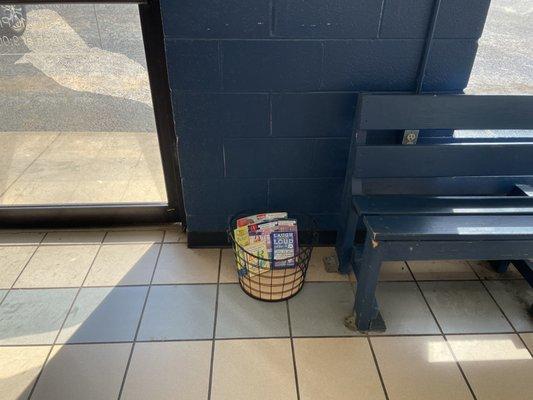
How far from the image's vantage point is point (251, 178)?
1.80 meters

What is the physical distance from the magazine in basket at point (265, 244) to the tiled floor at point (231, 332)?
0.49ft

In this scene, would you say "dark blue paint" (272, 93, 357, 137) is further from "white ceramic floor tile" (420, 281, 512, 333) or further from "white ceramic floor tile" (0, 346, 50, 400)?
"white ceramic floor tile" (0, 346, 50, 400)

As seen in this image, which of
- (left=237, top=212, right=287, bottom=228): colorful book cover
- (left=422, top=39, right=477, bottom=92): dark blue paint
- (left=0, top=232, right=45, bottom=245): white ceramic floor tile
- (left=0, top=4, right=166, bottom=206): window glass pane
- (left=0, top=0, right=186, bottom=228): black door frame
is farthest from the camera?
(left=0, top=232, right=45, bottom=245): white ceramic floor tile

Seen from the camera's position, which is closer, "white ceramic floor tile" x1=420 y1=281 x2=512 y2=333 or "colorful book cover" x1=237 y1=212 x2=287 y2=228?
"white ceramic floor tile" x1=420 y1=281 x2=512 y2=333

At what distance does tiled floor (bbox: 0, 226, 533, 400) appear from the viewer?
134 centimetres

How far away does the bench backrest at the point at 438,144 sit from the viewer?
1.50 m

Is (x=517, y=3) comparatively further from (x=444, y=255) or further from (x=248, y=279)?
(x=248, y=279)

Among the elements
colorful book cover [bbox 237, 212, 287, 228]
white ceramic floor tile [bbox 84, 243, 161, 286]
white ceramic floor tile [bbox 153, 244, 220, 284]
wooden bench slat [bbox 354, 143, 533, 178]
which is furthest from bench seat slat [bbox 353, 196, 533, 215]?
white ceramic floor tile [bbox 84, 243, 161, 286]

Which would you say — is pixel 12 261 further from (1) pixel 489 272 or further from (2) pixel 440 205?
(1) pixel 489 272

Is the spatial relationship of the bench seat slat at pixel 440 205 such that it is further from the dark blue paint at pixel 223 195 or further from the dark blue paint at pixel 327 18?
the dark blue paint at pixel 327 18

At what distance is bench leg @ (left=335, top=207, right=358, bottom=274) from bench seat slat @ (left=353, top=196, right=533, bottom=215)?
0.14 meters

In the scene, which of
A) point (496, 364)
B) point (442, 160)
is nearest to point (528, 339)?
point (496, 364)

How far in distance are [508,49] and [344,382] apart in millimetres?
1652

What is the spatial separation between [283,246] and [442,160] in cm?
78
